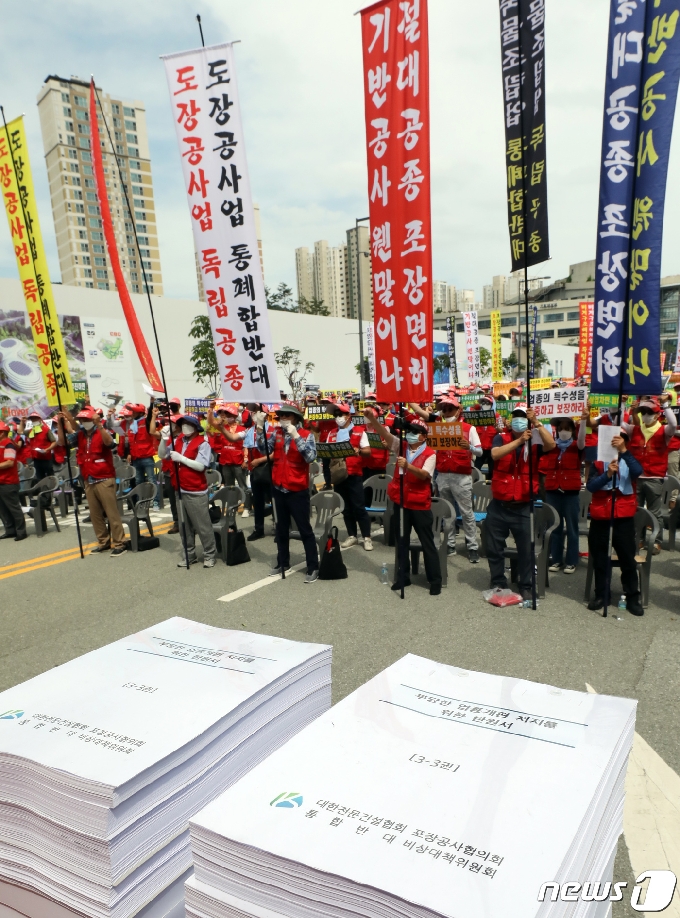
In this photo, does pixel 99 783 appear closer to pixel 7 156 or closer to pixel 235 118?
pixel 235 118

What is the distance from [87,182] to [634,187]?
312 ft

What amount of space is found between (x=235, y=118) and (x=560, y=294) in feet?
365

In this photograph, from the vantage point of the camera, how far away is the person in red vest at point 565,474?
22.2 feet

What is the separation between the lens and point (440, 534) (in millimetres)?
7285

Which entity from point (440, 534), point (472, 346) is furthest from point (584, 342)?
point (440, 534)

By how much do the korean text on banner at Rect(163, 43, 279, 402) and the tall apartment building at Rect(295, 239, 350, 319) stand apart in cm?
8973

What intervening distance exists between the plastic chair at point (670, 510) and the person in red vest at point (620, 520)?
2034 millimetres

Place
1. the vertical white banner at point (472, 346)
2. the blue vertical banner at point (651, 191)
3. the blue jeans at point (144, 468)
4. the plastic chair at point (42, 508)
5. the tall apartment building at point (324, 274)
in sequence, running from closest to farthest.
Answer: the blue vertical banner at point (651, 191), the plastic chair at point (42, 508), the blue jeans at point (144, 468), the vertical white banner at point (472, 346), the tall apartment building at point (324, 274)

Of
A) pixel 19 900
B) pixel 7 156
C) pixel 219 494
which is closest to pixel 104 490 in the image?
pixel 219 494

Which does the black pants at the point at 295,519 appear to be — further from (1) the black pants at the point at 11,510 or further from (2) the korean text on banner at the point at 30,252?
(1) the black pants at the point at 11,510

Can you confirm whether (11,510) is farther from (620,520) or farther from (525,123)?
(525,123)

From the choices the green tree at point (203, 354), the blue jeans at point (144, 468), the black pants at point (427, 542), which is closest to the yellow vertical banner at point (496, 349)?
the green tree at point (203, 354)

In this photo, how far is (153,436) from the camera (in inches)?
472

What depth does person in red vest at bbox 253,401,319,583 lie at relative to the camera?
726cm
